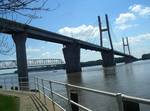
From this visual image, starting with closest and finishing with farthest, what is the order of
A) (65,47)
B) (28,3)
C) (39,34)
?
(28,3), (39,34), (65,47)

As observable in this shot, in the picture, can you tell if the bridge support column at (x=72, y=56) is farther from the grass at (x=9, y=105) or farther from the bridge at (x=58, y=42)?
the grass at (x=9, y=105)

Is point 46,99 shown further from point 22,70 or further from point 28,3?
point 22,70

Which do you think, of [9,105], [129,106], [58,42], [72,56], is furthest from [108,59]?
[129,106]

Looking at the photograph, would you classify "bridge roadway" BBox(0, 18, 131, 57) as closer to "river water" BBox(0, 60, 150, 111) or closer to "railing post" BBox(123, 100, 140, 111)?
"river water" BBox(0, 60, 150, 111)

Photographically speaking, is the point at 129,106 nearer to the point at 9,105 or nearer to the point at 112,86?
the point at 9,105

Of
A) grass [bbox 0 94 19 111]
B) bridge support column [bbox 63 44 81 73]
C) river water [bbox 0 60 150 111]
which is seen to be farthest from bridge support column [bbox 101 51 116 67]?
grass [bbox 0 94 19 111]

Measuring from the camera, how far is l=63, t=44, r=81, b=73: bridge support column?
100m

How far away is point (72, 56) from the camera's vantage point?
101m

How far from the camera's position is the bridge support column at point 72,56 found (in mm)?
100125

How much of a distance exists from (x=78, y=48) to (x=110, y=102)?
80667 mm

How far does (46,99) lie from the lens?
14.6 metres

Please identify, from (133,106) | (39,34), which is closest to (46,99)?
(133,106)

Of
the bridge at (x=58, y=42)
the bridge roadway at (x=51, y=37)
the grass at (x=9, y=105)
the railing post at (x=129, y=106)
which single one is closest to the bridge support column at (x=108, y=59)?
the bridge at (x=58, y=42)

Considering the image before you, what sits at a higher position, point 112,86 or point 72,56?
point 72,56
